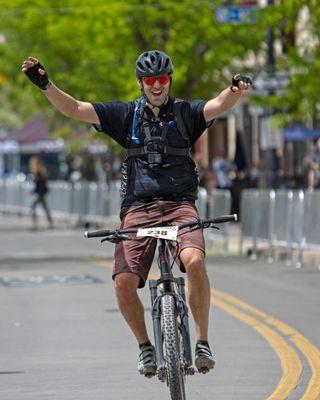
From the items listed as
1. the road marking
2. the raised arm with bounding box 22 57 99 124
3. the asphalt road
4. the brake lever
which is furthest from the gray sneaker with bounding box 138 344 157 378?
the raised arm with bounding box 22 57 99 124

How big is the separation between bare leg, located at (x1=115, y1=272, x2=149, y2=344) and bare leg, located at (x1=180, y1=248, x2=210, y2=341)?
1.03 feet

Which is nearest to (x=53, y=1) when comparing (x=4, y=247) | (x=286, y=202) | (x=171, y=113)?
(x=4, y=247)

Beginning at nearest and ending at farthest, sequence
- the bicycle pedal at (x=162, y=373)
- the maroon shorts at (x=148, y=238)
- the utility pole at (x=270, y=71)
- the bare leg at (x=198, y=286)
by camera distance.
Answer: the bicycle pedal at (x=162, y=373) → the bare leg at (x=198, y=286) → the maroon shorts at (x=148, y=238) → the utility pole at (x=270, y=71)

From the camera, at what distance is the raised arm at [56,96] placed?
28.7ft

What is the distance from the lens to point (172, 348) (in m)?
8.17

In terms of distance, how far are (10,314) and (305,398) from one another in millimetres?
6527

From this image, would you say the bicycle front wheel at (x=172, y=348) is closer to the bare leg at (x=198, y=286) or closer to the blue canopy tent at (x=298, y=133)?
the bare leg at (x=198, y=286)

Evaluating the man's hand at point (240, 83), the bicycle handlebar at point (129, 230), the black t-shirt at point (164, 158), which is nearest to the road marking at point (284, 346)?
the bicycle handlebar at point (129, 230)

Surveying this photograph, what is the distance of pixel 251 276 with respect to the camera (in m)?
20.6

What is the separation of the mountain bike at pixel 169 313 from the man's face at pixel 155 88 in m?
0.78

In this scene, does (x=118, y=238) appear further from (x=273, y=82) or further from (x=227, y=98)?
(x=273, y=82)

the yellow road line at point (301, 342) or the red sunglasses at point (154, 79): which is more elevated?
the red sunglasses at point (154, 79)

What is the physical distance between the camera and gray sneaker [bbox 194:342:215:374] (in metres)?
8.51

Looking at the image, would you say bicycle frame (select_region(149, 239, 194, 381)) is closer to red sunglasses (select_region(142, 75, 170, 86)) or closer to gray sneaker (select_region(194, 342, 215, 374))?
gray sneaker (select_region(194, 342, 215, 374))
